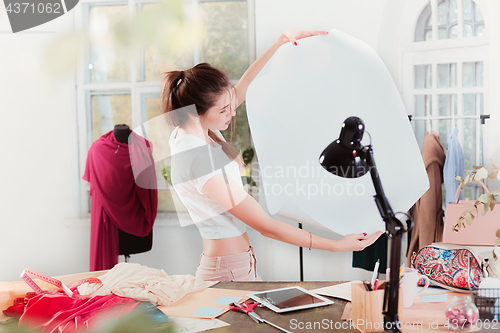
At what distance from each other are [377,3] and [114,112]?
1761 millimetres

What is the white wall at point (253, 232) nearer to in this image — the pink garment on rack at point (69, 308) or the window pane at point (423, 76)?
the window pane at point (423, 76)

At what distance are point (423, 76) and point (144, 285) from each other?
1.82 meters

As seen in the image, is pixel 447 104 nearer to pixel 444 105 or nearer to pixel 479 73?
pixel 444 105

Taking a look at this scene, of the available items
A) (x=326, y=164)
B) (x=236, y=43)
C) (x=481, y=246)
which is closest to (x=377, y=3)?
(x=236, y=43)

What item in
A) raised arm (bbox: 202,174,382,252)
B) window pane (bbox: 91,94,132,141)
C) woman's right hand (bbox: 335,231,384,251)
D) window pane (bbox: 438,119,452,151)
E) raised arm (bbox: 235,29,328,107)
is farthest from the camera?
window pane (bbox: 91,94,132,141)

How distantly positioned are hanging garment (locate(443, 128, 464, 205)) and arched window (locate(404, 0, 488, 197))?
0.15 meters

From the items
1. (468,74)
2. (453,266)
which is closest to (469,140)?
(468,74)

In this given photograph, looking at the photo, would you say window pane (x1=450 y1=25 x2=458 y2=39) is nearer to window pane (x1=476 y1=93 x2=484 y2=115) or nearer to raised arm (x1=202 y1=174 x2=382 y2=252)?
window pane (x1=476 y1=93 x2=484 y2=115)

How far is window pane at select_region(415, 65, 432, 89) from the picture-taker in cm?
202

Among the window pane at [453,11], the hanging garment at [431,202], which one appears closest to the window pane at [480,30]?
the window pane at [453,11]

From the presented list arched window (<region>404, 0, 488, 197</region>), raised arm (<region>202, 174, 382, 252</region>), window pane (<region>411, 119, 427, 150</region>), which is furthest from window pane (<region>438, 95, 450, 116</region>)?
raised arm (<region>202, 174, 382, 252</region>)

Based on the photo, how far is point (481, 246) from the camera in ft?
3.76

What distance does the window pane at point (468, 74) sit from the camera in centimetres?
194

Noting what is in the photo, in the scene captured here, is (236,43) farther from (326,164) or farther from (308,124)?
(326,164)
